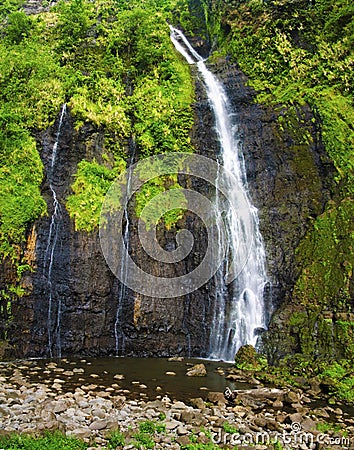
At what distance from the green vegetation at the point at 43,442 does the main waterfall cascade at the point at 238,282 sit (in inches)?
323

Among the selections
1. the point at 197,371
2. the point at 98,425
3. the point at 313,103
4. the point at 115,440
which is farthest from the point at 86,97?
the point at 115,440

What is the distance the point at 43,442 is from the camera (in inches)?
249

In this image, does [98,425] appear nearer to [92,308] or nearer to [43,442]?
[43,442]

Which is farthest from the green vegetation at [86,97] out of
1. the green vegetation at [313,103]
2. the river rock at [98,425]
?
the river rock at [98,425]

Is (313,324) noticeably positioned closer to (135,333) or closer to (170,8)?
(135,333)

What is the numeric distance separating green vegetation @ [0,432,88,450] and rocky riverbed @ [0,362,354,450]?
22 centimetres

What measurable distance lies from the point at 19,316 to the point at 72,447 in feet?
25.9

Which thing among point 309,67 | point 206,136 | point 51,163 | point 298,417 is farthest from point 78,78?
point 298,417

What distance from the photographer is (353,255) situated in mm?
13125

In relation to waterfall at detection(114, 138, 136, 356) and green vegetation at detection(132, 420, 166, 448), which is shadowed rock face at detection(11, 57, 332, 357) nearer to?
waterfall at detection(114, 138, 136, 356)

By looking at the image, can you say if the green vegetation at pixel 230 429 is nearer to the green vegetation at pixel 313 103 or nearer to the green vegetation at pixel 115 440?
the green vegetation at pixel 115 440

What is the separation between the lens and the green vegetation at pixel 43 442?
242 inches

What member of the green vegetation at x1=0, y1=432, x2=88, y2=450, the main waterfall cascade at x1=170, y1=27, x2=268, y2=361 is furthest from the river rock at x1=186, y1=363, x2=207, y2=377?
the green vegetation at x1=0, y1=432, x2=88, y2=450

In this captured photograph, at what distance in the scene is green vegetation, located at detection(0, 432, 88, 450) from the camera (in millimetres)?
6148
